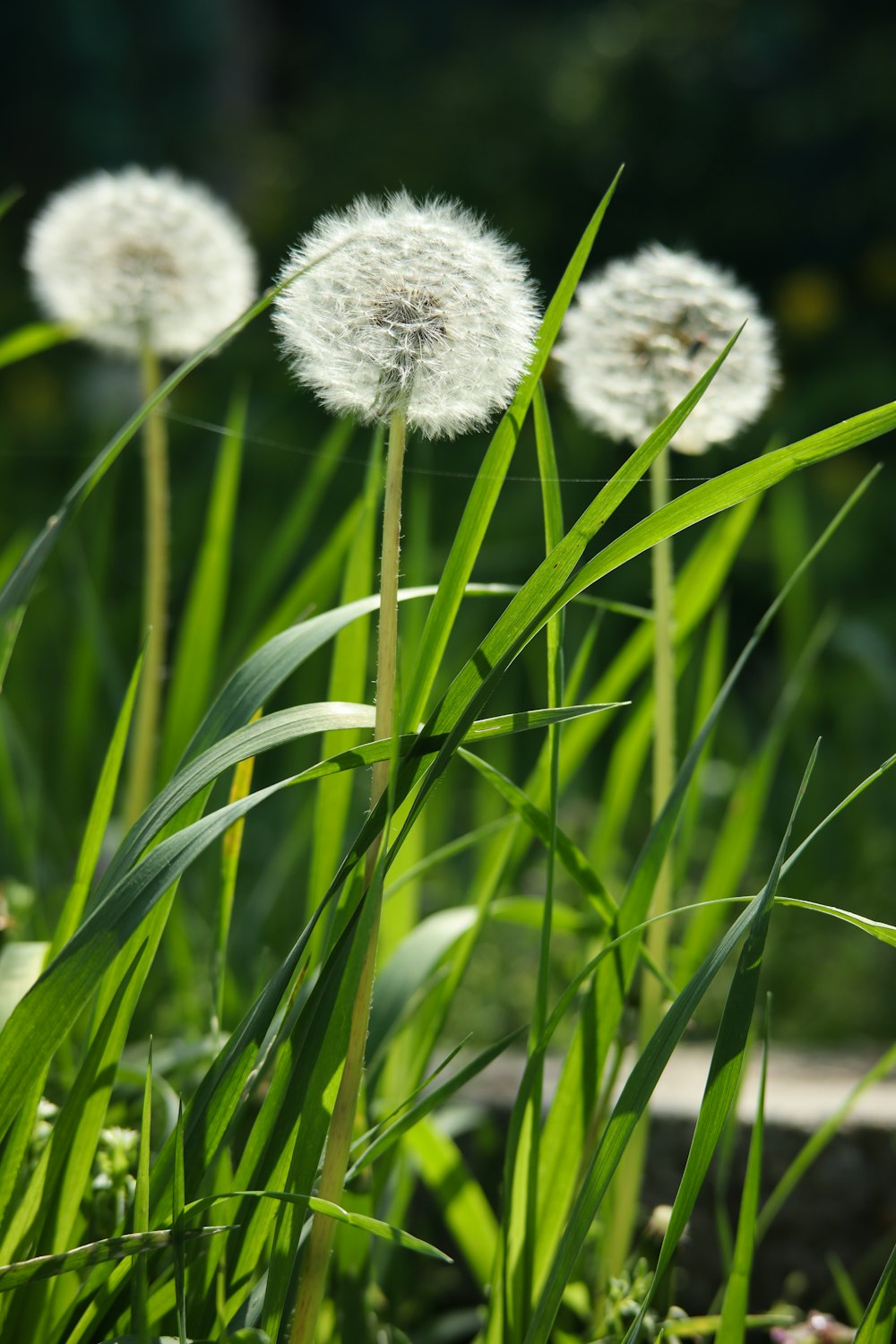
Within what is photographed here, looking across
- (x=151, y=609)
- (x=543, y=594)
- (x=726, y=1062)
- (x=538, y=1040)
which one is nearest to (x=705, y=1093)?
(x=726, y=1062)

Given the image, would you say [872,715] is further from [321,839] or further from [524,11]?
[524,11]

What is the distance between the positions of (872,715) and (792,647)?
35 centimetres

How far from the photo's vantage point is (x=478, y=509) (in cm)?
71

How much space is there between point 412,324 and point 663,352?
368 mm

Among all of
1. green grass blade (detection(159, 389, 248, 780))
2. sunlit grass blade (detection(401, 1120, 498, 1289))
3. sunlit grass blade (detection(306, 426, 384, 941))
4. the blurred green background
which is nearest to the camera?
sunlit grass blade (detection(306, 426, 384, 941))

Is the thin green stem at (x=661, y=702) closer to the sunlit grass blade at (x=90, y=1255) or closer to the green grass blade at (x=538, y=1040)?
the green grass blade at (x=538, y=1040)

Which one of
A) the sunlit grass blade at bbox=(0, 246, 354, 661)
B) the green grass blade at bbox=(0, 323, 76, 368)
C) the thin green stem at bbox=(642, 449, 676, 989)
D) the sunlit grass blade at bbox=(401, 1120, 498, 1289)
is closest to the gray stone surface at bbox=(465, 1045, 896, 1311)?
the sunlit grass blade at bbox=(401, 1120, 498, 1289)

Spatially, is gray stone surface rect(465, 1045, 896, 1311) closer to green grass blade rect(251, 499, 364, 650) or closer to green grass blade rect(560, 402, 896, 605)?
green grass blade rect(251, 499, 364, 650)

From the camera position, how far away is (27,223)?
18.3 ft

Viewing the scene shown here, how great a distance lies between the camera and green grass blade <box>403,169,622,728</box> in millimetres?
703

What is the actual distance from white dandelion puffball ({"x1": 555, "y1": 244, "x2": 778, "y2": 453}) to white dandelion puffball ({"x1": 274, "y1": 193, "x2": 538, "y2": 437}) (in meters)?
0.28

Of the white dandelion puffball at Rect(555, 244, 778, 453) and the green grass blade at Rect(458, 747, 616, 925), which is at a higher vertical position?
the white dandelion puffball at Rect(555, 244, 778, 453)

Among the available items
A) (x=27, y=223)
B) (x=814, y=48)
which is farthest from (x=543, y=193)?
(x=27, y=223)

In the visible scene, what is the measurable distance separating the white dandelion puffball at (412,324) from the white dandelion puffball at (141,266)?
693 millimetres
